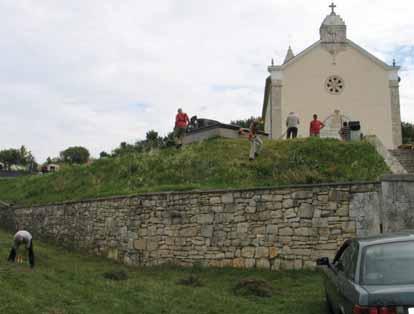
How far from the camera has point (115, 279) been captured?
11164 millimetres

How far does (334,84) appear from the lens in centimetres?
3088

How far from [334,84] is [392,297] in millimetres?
27394

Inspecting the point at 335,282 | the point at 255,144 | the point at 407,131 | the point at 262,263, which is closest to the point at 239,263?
the point at 262,263

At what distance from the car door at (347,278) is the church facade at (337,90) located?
23064mm

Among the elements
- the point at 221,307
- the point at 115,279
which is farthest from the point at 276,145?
the point at 221,307

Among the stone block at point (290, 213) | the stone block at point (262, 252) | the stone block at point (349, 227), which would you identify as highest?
the stone block at point (290, 213)

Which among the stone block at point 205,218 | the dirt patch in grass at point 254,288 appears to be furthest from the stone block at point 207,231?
the dirt patch in grass at point 254,288

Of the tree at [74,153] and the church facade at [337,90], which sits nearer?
the church facade at [337,90]

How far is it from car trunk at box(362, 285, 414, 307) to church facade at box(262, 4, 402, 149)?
81.6 feet

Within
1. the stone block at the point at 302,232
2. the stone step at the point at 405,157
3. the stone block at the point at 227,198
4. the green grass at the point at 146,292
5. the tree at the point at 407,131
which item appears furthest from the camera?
the tree at the point at 407,131

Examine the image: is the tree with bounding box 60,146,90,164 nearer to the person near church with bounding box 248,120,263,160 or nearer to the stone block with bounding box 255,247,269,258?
the person near church with bounding box 248,120,263,160

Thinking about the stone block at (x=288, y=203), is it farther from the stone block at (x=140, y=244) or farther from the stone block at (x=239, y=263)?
the stone block at (x=140, y=244)

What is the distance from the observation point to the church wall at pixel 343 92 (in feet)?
99.0

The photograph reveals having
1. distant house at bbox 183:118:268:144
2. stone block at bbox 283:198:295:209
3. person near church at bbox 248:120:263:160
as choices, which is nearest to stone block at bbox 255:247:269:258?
stone block at bbox 283:198:295:209
